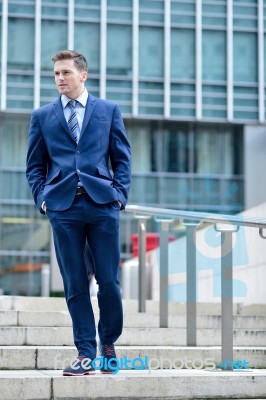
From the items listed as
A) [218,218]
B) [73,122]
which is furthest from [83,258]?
[218,218]

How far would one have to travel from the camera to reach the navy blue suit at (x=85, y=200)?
18.9 feet

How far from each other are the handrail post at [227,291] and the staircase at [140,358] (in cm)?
15

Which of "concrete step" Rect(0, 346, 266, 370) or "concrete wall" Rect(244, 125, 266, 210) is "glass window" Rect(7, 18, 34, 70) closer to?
"concrete wall" Rect(244, 125, 266, 210)

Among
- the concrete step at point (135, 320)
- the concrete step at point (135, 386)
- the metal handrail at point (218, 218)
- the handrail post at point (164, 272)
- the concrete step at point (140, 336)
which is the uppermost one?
the metal handrail at point (218, 218)

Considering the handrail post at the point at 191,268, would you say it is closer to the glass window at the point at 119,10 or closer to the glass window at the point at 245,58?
the glass window at the point at 245,58

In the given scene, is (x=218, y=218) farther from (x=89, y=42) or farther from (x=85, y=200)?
(x=89, y=42)

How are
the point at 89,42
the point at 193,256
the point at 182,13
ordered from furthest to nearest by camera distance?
the point at 182,13, the point at 89,42, the point at 193,256

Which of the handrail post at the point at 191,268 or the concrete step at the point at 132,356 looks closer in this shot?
the concrete step at the point at 132,356

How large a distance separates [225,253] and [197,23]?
26282 millimetres

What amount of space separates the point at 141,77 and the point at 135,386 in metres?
27.2

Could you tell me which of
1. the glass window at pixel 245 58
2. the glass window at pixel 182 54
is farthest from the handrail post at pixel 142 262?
the glass window at pixel 245 58

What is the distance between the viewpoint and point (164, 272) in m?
9.26

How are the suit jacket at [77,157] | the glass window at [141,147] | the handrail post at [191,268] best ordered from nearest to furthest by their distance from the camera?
Result: the suit jacket at [77,157], the handrail post at [191,268], the glass window at [141,147]

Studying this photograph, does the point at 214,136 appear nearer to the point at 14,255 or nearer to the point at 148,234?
the point at 14,255
